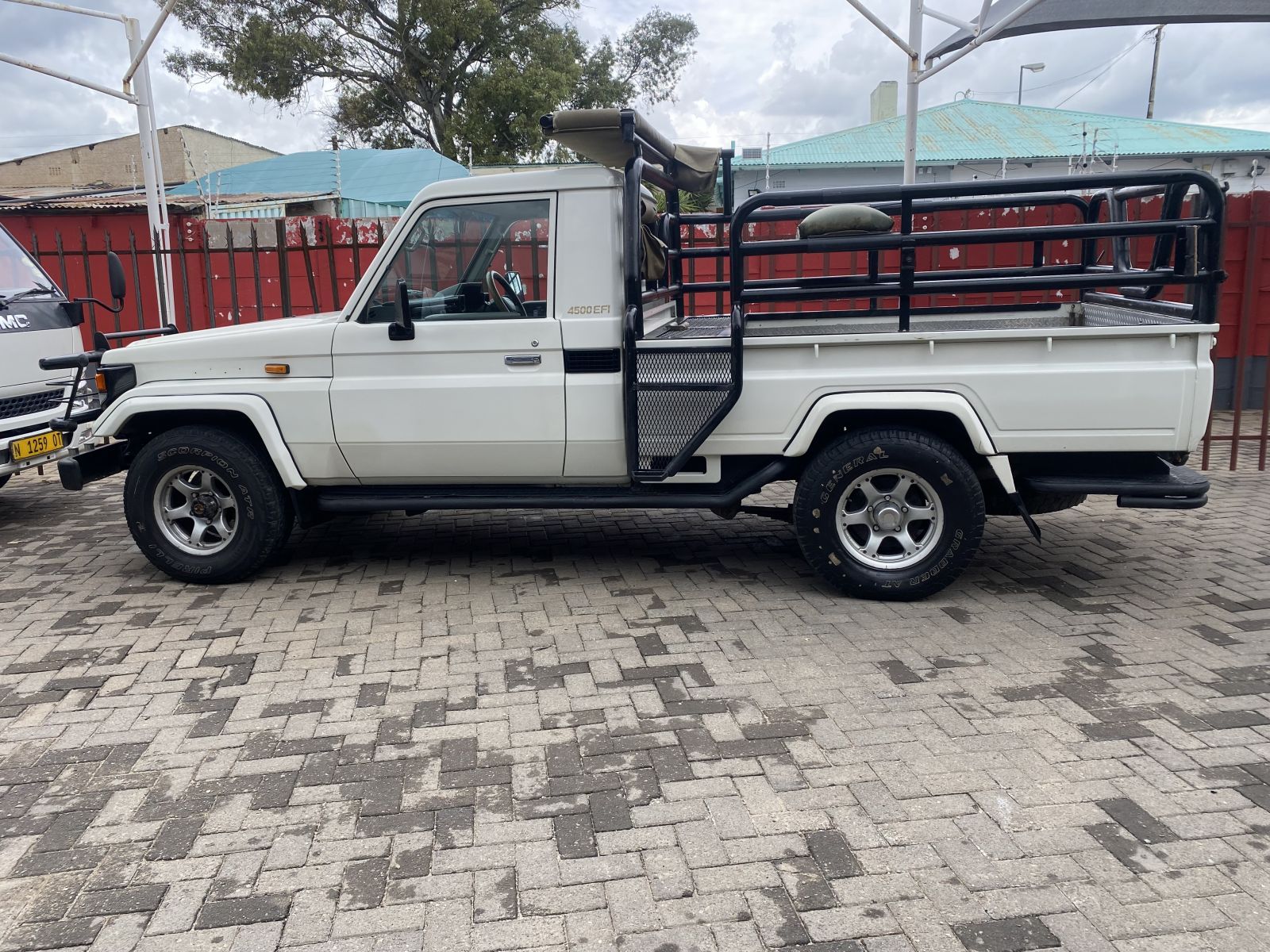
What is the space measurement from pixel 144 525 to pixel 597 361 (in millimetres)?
2638

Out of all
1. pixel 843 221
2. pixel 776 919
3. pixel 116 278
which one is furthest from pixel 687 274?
pixel 776 919

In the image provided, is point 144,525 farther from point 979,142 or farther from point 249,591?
point 979,142

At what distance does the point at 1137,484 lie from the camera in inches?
179

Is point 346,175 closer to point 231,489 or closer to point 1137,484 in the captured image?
point 231,489

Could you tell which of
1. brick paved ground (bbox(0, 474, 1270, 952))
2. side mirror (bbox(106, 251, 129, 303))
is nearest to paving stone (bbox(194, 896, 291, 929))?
brick paved ground (bbox(0, 474, 1270, 952))

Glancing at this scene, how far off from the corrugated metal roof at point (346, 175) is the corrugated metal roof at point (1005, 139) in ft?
33.1

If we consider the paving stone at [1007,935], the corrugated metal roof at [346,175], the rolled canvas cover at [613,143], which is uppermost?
Answer: the corrugated metal roof at [346,175]

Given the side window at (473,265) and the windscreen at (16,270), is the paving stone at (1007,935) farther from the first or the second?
the windscreen at (16,270)

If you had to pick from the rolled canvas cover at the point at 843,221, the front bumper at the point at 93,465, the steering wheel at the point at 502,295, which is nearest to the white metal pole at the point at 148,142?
the front bumper at the point at 93,465

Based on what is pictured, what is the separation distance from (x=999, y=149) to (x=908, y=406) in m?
25.9

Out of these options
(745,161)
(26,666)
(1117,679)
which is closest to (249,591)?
(26,666)

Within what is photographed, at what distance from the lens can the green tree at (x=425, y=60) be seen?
25656 mm

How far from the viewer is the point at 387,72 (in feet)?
91.0

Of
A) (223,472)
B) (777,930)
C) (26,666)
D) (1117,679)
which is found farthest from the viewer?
(223,472)
